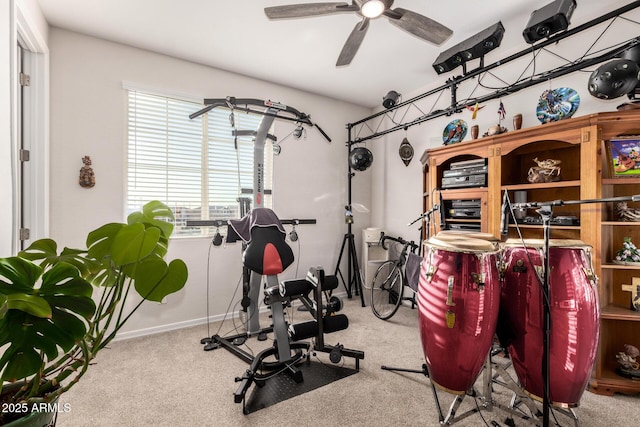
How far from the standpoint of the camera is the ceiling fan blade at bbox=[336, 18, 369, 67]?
189 centimetres

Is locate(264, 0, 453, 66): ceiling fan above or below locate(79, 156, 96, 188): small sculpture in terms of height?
above

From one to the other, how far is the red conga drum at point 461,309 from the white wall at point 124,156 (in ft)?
8.00

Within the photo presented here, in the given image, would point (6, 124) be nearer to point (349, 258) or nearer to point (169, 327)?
point (169, 327)

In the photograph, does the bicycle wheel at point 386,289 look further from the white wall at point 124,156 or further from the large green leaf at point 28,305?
the large green leaf at point 28,305

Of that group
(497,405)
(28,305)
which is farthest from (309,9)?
(497,405)

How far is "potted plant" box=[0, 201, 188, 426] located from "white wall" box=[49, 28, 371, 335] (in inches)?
80.8

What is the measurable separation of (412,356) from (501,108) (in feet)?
8.01

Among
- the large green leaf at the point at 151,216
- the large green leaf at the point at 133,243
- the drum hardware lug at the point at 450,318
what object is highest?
the large green leaf at the point at 151,216

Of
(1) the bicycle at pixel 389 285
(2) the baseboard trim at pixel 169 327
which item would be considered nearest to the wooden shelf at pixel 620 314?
(1) the bicycle at pixel 389 285

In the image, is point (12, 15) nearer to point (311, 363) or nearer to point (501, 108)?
point (311, 363)

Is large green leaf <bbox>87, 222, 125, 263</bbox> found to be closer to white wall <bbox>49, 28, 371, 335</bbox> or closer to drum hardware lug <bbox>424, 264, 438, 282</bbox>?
drum hardware lug <bbox>424, 264, 438, 282</bbox>

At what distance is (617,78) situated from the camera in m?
1.80

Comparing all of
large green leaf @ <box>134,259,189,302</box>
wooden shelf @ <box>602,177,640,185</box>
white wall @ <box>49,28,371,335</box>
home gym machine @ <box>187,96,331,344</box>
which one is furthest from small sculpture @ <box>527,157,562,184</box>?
large green leaf @ <box>134,259,189,302</box>

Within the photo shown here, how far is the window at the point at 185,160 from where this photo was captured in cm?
295
